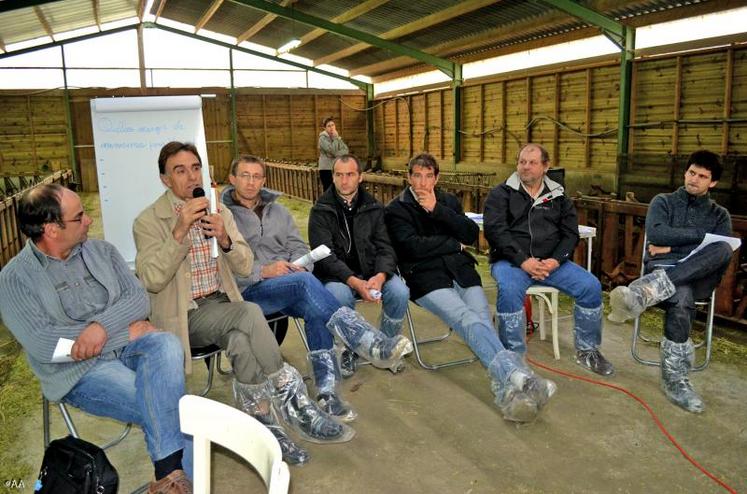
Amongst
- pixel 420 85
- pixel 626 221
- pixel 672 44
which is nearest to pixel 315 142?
pixel 420 85

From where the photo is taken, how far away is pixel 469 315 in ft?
10.2

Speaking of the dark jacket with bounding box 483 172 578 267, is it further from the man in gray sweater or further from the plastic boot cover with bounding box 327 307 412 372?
the plastic boot cover with bounding box 327 307 412 372

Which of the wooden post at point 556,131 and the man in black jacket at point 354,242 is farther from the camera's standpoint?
the wooden post at point 556,131

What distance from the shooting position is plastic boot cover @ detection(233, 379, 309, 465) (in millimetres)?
2555

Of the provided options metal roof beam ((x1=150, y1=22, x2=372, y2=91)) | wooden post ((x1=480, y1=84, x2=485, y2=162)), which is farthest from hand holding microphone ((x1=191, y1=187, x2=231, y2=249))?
metal roof beam ((x1=150, y1=22, x2=372, y2=91))

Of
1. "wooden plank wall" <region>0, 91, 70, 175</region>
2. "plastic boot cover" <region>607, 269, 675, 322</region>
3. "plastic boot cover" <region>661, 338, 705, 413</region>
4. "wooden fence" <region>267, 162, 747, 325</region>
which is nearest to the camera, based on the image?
"plastic boot cover" <region>661, 338, 705, 413</region>

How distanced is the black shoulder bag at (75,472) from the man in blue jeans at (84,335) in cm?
22

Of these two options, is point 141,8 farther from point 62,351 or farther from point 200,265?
point 62,351

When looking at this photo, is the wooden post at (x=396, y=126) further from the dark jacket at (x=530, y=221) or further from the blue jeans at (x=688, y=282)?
the blue jeans at (x=688, y=282)

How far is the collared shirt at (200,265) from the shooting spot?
2830 mm

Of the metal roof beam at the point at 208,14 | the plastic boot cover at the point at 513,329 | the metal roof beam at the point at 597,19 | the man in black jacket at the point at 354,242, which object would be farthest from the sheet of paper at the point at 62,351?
the metal roof beam at the point at 208,14

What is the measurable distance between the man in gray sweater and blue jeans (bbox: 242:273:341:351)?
5.66 ft

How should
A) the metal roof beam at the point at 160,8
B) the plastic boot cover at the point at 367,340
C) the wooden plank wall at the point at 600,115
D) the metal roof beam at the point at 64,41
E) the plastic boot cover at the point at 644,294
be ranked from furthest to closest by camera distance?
the metal roof beam at the point at 64,41 → the metal roof beam at the point at 160,8 → the wooden plank wall at the point at 600,115 → the plastic boot cover at the point at 644,294 → the plastic boot cover at the point at 367,340

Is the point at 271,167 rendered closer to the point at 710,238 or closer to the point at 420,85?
the point at 420,85
